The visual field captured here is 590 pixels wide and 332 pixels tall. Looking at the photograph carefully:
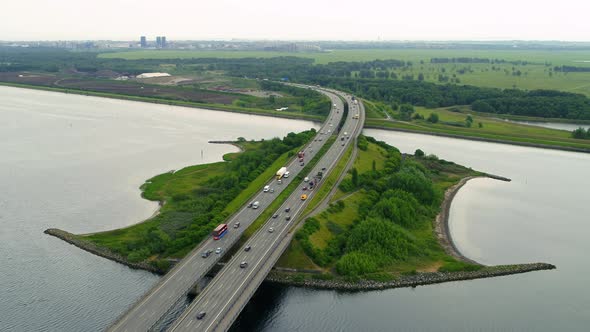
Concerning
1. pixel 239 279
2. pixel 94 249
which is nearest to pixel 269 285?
pixel 239 279

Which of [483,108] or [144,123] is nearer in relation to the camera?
[144,123]

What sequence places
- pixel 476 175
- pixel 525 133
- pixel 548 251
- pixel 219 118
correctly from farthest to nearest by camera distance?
1. pixel 219 118
2. pixel 525 133
3. pixel 476 175
4. pixel 548 251

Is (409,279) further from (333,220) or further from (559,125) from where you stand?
(559,125)

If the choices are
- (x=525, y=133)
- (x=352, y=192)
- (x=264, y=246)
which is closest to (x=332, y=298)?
(x=264, y=246)

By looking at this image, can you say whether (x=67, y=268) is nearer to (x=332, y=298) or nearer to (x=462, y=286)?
(x=332, y=298)

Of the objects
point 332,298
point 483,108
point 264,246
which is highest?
point 483,108

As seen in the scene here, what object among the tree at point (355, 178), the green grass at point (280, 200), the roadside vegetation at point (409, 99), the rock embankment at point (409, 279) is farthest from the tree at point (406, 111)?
the rock embankment at point (409, 279)
